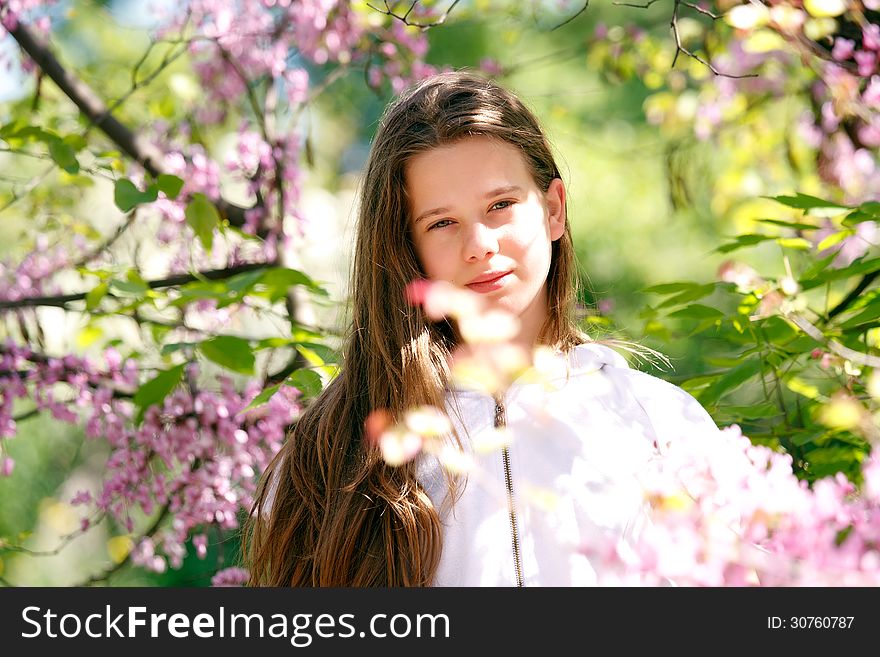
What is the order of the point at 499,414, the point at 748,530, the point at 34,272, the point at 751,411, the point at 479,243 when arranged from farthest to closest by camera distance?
the point at 34,272, the point at 751,411, the point at 499,414, the point at 479,243, the point at 748,530

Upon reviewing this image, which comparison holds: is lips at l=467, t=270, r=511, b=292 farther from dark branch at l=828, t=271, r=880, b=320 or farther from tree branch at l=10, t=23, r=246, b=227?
tree branch at l=10, t=23, r=246, b=227

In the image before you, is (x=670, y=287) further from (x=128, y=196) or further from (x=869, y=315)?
(x=128, y=196)

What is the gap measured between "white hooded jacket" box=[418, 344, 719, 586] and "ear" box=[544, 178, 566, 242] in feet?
0.72

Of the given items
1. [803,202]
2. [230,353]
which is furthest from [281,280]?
[803,202]

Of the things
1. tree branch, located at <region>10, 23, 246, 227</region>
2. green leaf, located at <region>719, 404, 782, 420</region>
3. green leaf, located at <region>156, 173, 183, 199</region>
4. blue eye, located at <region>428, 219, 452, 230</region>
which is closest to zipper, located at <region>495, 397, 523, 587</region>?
blue eye, located at <region>428, 219, 452, 230</region>

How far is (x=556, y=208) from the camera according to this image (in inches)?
63.9

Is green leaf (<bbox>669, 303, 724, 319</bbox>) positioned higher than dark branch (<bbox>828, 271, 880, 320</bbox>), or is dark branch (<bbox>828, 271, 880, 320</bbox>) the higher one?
dark branch (<bbox>828, 271, 880, 320</bbox>)

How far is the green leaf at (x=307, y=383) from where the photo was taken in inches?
64.8

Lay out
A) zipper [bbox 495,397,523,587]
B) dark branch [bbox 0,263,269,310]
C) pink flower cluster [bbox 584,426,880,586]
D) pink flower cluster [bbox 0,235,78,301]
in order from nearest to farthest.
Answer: pink flower cluster [bbox 584,426,880,586] → zipper [bbox 495,397,523,587] → dark branch [bbox 0,263,269,310] → pink flower cluster [bbox 0,235,78,301]

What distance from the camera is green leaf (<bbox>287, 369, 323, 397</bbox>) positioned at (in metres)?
1.65

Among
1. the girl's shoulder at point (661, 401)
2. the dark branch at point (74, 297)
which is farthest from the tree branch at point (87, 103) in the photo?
the girl's shoulder at point (661, 401)

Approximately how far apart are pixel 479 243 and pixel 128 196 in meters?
0.72

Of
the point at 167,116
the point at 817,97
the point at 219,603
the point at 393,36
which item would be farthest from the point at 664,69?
the point at 219,603

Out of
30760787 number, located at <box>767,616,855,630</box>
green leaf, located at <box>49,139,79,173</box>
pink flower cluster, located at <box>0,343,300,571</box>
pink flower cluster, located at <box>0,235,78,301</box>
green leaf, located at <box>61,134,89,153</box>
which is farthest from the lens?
pink flower cluster, located at <box>0,235,78,301</box>
